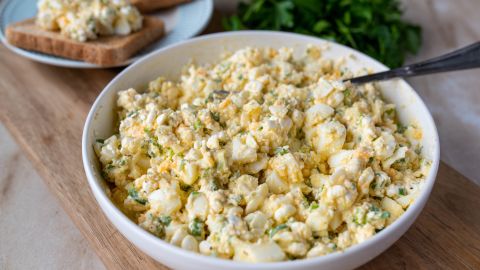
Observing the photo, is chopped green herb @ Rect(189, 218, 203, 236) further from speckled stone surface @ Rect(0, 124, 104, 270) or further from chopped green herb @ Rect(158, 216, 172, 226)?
speckled stone surface @ Rect(0, 124, 104, 270)

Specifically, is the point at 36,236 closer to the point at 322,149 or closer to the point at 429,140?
the point at 322,149

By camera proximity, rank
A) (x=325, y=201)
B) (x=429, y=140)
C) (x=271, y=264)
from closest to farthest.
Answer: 1. (x=271, y=264)
2. (x=325, y=201)
3. (x=429, y=140)

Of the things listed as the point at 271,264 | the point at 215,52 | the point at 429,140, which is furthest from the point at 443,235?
the point at 215,52

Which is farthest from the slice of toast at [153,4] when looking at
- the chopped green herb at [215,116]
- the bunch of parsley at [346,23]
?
the chopped green herb at [215,116]

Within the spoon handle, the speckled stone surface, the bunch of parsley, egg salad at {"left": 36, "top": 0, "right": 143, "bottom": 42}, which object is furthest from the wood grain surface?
the bunch of parsley

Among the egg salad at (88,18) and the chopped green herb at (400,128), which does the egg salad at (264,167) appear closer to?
the chopped green herb at (400,128)

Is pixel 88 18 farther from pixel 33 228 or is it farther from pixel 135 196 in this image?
pixel 135 196
